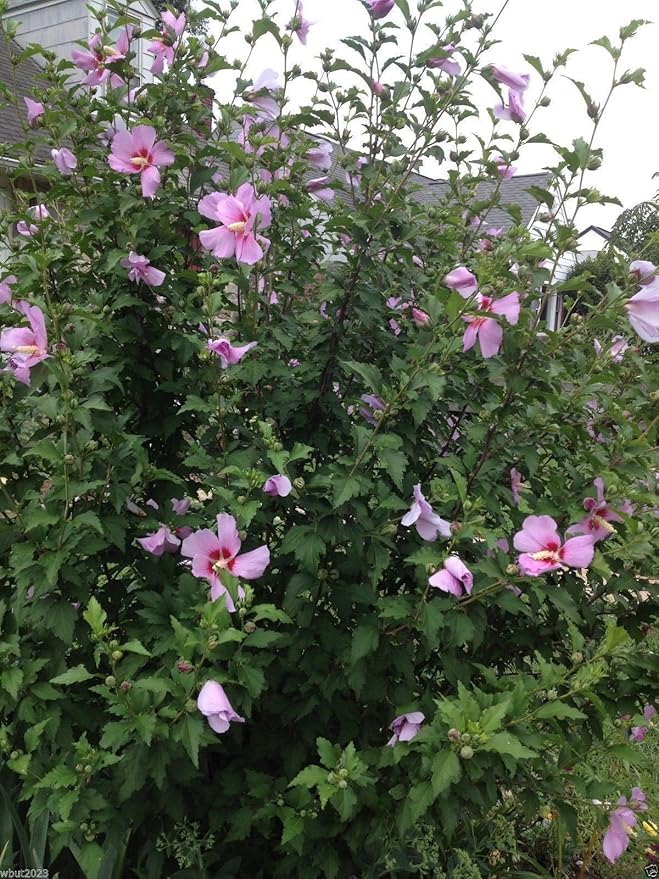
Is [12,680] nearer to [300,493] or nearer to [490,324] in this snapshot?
[300,493]

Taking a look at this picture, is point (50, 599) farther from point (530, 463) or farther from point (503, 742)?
point (530, 463)

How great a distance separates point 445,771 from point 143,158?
1363 mm

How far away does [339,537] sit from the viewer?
56.9 inches

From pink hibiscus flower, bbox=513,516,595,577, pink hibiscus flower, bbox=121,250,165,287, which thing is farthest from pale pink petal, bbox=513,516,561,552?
pink hibiscus flower, bbox=121,250,165,287

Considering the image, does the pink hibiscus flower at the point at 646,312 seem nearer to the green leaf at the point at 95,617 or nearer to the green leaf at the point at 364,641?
the green leaf at the point at 364,641

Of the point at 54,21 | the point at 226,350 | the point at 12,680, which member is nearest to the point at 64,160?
the point at 226,350

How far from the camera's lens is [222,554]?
140cm

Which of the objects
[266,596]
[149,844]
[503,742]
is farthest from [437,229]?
[149,844]

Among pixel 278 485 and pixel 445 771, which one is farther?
pixel 278 485

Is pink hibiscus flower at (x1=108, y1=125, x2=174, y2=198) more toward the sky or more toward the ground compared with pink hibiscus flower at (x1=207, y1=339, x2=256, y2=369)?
more toward the sky

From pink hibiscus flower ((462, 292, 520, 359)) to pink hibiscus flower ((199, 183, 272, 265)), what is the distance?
470 mm

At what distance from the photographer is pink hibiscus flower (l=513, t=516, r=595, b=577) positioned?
1309 millimetres

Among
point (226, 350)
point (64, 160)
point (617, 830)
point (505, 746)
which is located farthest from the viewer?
point (64, 160)

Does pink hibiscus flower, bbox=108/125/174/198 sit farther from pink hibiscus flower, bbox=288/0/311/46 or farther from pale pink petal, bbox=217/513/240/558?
pale pink petal, bbox=217/513/240/558
